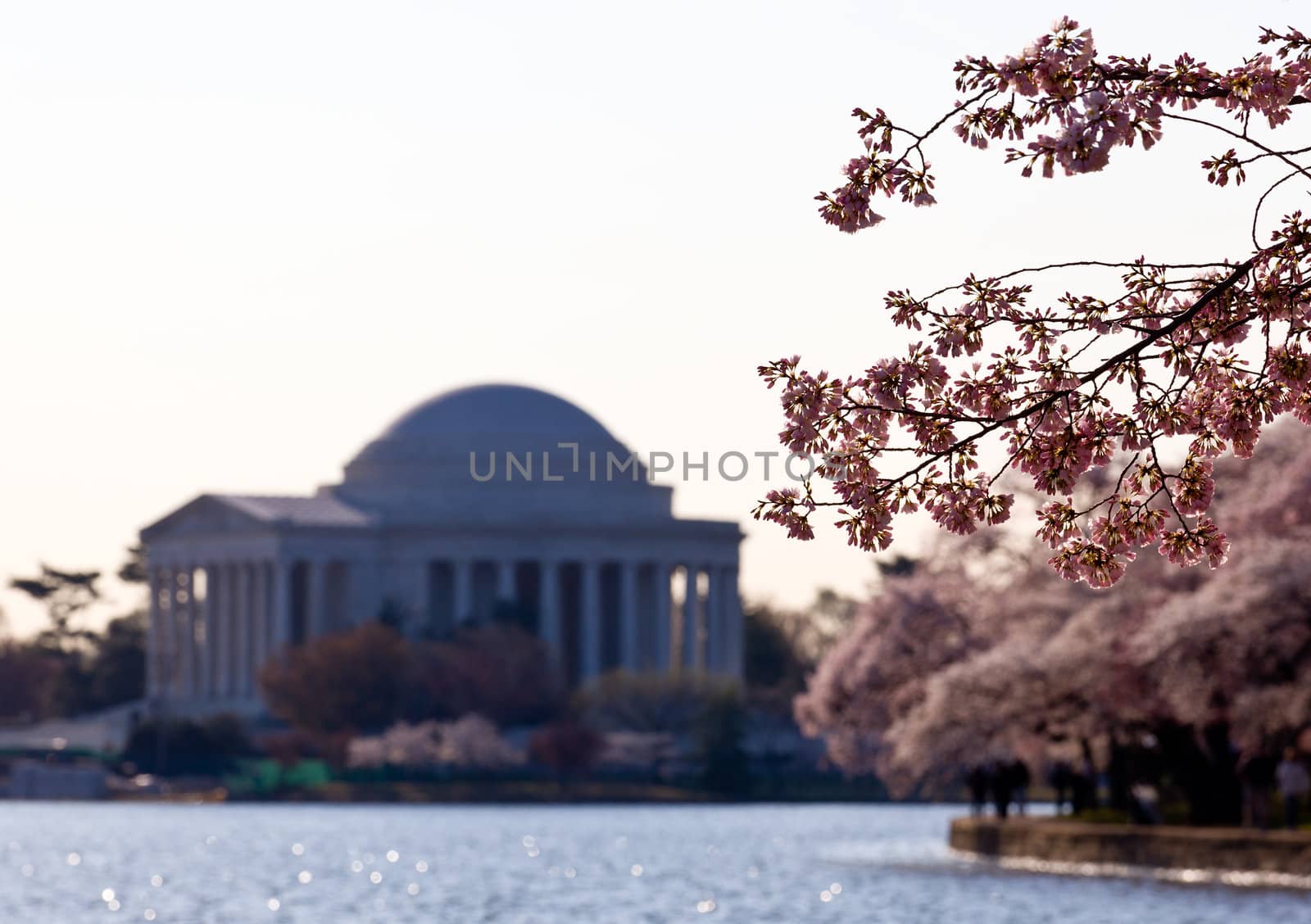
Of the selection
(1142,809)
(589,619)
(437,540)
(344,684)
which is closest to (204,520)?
(437,540)

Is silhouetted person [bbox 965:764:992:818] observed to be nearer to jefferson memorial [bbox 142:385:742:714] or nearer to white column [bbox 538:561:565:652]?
jefferson memorial [bbox 142:385:742:714]

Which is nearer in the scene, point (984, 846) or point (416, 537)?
point (984, 846)

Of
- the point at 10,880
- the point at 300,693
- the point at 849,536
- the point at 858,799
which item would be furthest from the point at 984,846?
the point at 300,693

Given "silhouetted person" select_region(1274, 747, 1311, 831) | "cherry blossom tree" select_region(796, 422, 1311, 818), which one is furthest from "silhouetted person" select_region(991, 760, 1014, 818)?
"silhouetted person" select_region(1274, 747, 1311, 831)

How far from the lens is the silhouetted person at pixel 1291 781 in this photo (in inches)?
2589

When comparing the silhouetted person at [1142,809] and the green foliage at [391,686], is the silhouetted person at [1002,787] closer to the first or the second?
the silhouetted person at [1142,809]

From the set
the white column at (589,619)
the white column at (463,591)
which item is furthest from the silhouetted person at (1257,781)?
the white column at (589,619)

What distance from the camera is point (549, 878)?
7000cm

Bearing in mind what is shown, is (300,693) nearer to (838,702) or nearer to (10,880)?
(838,702)

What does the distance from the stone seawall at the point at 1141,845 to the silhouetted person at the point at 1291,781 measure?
1.00 meters

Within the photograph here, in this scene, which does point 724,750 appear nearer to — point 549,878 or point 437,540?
point 437,540

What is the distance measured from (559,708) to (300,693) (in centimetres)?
1378

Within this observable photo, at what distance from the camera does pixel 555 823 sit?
11656 cm

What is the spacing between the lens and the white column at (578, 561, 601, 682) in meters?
197
